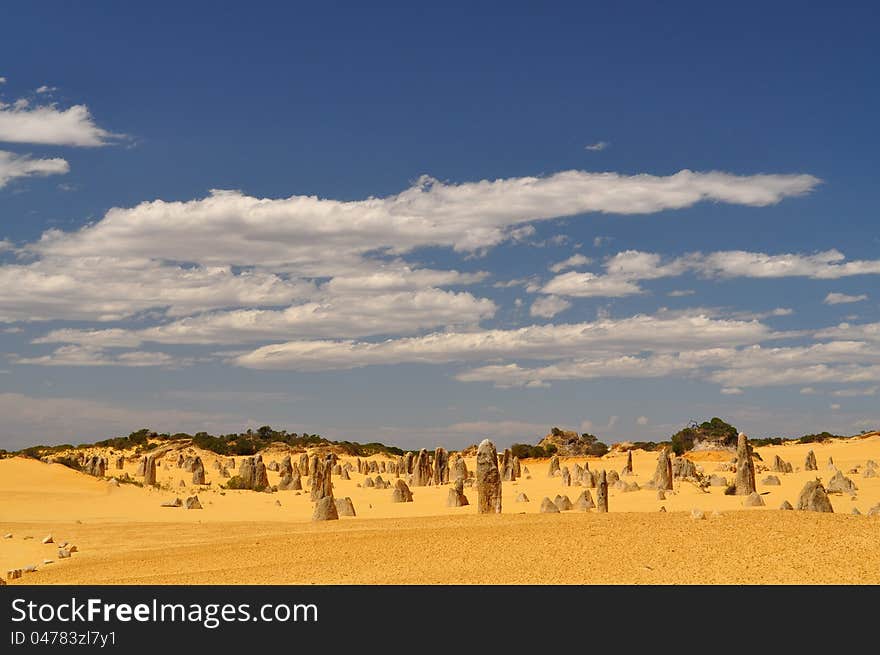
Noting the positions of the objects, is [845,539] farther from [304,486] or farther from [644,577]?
[304,486]

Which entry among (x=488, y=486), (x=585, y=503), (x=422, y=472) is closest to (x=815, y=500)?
(x=488, y=486)

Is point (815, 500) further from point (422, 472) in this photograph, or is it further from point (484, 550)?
point (422, 472)

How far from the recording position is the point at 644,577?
1150cm

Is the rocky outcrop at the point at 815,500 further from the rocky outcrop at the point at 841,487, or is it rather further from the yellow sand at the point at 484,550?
the rocky outcrop at the point at 841,487

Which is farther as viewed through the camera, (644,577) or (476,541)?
(476,541)

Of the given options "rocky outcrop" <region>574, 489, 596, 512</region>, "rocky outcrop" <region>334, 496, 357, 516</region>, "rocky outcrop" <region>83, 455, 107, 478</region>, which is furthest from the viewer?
"rocky outcrop" <region>83, 455, 107, 478</region>

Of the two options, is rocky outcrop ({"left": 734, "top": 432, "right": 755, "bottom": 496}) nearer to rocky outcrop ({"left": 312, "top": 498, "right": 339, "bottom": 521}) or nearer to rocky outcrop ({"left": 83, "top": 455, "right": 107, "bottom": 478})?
rocky outcrop ({"left": 312, "top": 498, "right": 339, "bottom": 521})

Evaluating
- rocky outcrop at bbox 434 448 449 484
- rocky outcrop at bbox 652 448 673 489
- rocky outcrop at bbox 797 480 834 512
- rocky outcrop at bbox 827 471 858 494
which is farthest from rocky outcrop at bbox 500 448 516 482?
rocky outcrop at bbox 797 480 834 512

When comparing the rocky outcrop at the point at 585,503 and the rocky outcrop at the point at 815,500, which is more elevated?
the rocky outcrop at the point at 815,500

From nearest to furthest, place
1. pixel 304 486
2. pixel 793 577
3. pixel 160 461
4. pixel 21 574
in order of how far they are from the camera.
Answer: pixel 793 577, pixel 21 574, pixel 304 486, pixel 160 461

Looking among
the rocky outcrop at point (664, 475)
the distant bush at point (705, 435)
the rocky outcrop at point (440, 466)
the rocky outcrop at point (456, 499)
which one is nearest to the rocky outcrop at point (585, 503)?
the rocky outcrop at point (456, 499)
